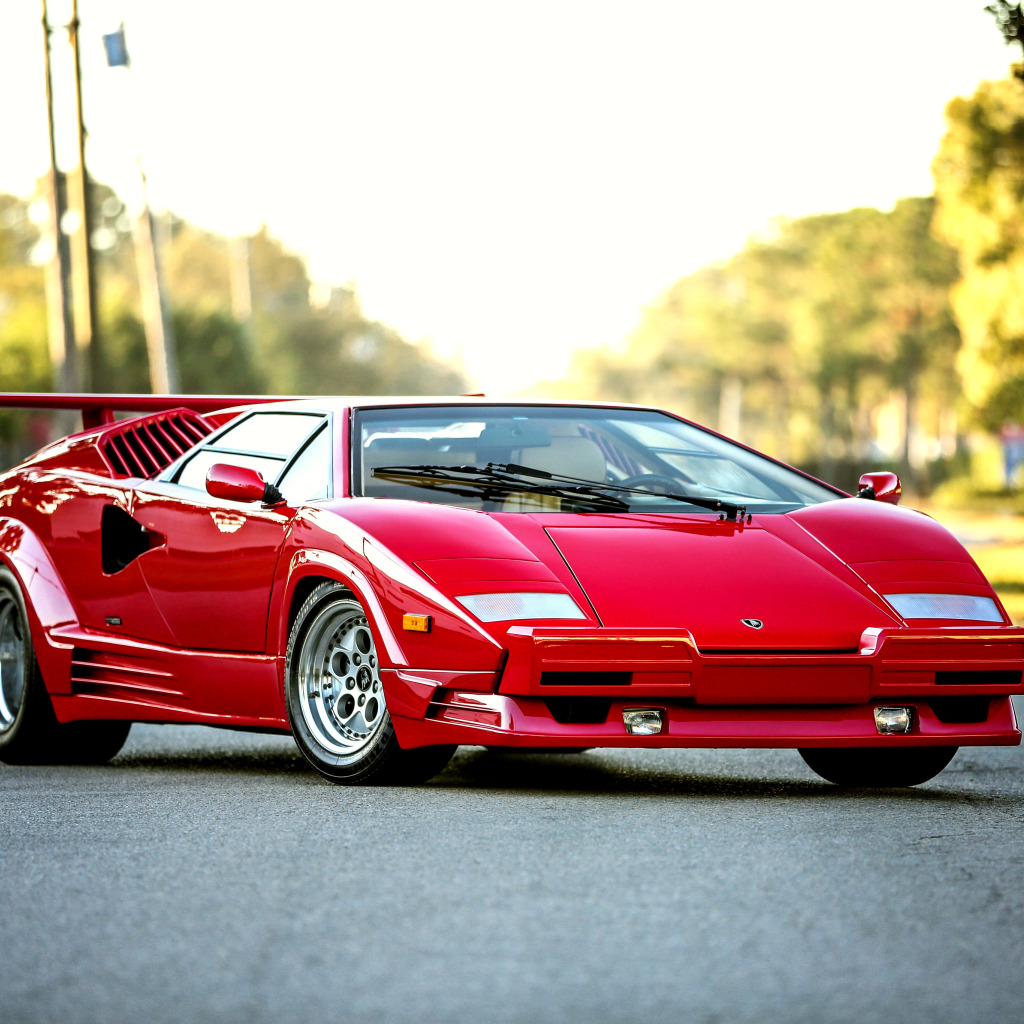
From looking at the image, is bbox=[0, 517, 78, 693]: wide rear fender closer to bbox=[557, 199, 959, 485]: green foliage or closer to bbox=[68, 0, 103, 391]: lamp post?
bbox=[68, 0, 103, 391]: lamp post

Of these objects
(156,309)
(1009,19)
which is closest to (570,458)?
(1009,19)

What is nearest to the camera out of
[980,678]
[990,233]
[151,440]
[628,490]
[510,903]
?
[510,903]

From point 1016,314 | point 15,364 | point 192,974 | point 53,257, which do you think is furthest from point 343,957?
point 15,364

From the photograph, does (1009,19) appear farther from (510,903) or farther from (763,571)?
(510,903)

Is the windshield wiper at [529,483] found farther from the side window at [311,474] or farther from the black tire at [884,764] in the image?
the black tire at [884,764]

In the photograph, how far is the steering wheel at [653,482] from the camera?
24.6ft

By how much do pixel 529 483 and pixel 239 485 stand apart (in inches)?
41.2

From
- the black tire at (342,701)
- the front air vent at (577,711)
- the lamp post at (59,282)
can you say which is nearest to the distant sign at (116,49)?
the lamp post at (59,282)

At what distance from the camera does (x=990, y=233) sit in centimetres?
4288

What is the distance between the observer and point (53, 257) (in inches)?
1227

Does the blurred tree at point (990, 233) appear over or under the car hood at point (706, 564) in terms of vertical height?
over

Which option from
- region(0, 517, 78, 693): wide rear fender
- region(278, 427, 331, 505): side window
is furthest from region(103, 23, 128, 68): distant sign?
region(278, 427, 331, 505): side window

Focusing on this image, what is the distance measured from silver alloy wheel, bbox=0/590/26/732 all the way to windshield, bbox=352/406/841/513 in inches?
84.6

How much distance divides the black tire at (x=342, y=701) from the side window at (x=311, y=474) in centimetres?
48
